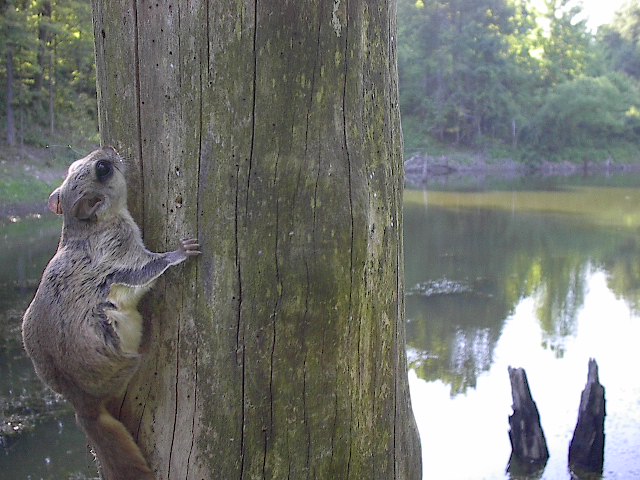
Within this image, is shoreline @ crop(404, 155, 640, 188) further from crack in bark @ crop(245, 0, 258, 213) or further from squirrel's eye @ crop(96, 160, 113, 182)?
crack in bark @ crop(245, 0, 258, 213)

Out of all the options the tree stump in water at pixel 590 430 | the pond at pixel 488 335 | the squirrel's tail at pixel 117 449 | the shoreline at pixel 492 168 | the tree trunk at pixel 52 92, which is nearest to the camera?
the squirrel's tail at pixel 117 449

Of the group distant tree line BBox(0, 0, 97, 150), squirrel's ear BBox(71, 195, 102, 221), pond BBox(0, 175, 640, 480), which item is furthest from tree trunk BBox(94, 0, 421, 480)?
distant tree line BBox(0, 0, 97, 150)

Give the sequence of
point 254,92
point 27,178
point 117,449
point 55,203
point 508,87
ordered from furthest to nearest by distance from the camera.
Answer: point 508,87
point 27,178
point 55,203
point 117,449
point 254,92

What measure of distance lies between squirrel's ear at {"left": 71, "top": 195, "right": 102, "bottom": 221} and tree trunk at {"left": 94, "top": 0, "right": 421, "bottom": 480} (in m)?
0.28

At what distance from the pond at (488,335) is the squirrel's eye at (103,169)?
809 cm

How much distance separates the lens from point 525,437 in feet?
34.2

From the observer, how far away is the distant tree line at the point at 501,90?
5516 cm

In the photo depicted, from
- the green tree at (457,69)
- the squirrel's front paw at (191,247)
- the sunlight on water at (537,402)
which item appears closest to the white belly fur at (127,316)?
the squirrel's front paw at (191,247)

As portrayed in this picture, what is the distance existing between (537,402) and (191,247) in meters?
11.4

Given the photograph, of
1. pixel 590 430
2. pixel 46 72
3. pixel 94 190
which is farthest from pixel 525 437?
pixel 46 72

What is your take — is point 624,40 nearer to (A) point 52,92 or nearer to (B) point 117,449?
(A) point 52,92

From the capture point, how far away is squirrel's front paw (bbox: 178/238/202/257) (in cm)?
191

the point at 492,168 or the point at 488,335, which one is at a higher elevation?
the point at 492,168

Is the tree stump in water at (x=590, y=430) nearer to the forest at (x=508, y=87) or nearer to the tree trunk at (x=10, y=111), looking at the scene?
the tree trunk at (x=10, y=111)
